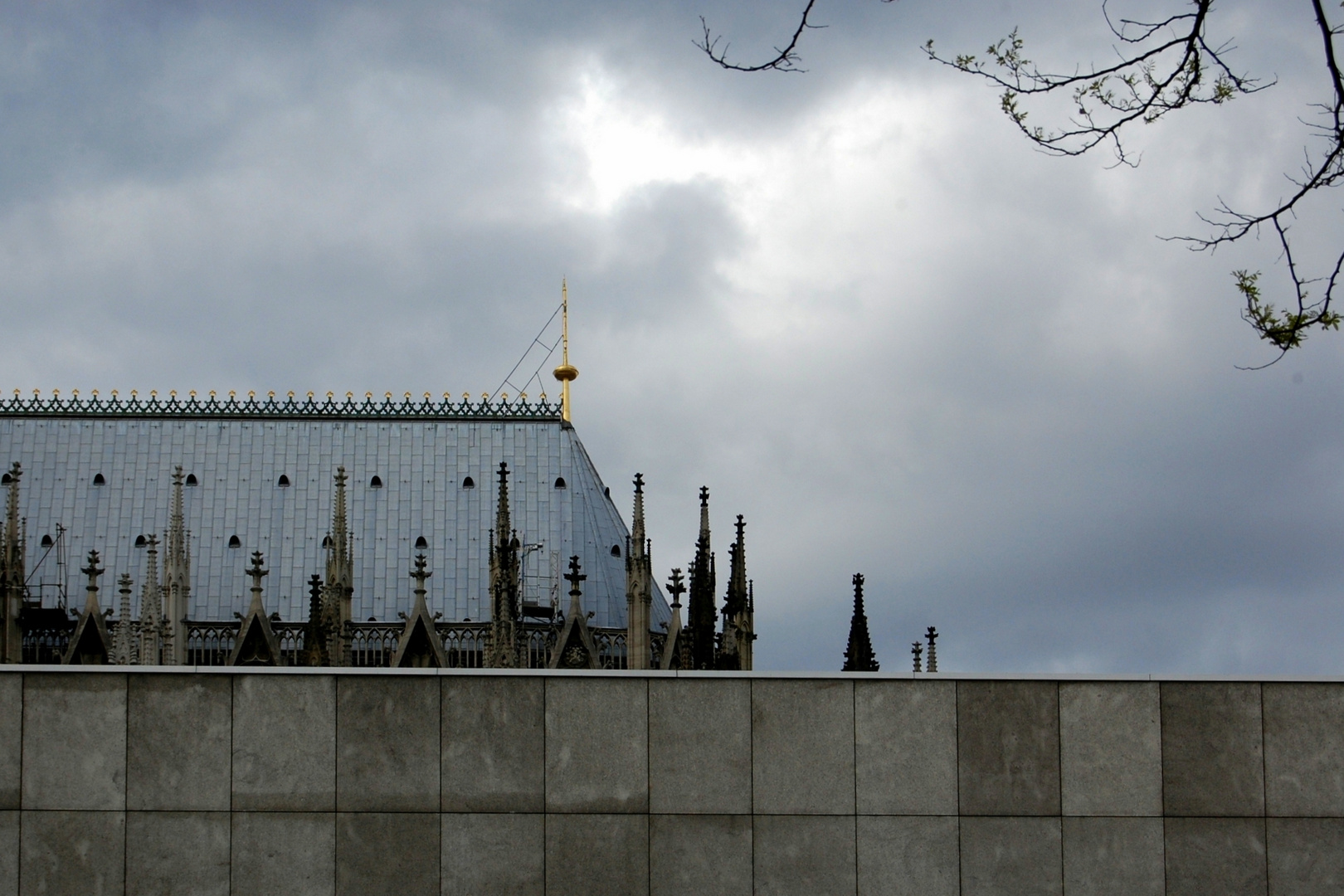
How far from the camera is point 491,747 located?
1916cm

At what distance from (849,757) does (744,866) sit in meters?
1.54

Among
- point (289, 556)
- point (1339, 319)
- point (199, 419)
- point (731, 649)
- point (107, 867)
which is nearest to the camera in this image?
point (1339, 319)

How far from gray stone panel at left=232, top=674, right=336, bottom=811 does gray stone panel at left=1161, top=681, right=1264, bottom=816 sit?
28.0 feet

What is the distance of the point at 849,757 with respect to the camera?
19312mm

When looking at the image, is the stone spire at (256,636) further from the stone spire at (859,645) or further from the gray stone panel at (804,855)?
the gray stone panel at (804,855)

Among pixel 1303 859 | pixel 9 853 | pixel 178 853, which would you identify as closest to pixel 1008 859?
pixel 1303 859

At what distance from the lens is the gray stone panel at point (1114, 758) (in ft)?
63.4

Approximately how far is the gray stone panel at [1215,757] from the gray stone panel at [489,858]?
21.3ft

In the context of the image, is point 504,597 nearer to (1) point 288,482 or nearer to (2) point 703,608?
(2) point 703,608

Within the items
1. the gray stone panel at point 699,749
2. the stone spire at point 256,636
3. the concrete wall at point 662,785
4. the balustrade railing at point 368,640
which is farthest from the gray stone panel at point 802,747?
the balustrade railing at point 368,640

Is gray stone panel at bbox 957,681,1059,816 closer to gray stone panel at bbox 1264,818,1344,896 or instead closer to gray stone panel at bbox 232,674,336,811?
gray stone panel at bbox 1264,818,1344,896

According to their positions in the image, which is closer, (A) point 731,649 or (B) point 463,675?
(B) point 463,675

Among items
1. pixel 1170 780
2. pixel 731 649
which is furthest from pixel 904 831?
pixel 731 649

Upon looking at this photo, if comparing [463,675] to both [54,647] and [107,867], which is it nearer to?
[107,867]
